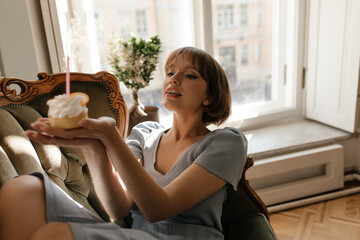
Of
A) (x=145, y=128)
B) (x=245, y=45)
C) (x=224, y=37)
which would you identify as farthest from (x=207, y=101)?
(x=245, y=45)

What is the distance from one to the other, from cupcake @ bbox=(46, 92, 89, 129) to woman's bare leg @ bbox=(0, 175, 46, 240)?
19 centimetres

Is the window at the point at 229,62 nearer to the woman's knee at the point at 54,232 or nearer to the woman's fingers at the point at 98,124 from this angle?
the woman's fingers at the point at 98,124

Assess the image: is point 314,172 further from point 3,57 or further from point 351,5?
point 3,57

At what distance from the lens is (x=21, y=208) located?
80cm

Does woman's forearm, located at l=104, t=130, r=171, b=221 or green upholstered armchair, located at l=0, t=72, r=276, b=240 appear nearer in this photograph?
woman's forearm, located at l=104, t=130, r=171, b=221

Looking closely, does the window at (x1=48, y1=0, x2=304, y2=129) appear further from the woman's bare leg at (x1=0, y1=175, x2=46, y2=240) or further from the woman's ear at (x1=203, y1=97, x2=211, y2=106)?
the woman's bare leg at (x1=0, y1=175, x2=46, y2=240)

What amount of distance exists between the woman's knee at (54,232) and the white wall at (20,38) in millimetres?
1083

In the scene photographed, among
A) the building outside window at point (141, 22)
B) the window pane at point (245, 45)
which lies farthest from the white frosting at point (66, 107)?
the window pane at point (245, 45)

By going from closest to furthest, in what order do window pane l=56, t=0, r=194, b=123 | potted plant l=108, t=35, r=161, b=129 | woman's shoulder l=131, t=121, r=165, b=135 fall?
woman's shoulder l=131, t=121, r=165, b=135 < potted plant l=108, t=35, r=161, b=129 < window pane l=56, t=0, r=194, b=123

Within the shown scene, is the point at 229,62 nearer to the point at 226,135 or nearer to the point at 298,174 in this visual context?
the point at 298,174

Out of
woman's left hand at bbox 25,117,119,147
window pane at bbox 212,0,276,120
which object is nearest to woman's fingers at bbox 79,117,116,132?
woman's left hand at bbox 25,117,119,147

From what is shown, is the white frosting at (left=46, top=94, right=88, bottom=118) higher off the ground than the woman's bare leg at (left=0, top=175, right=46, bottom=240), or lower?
higher

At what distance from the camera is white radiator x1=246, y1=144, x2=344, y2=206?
214 cm

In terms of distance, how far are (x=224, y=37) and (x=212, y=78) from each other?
4.22 ft
